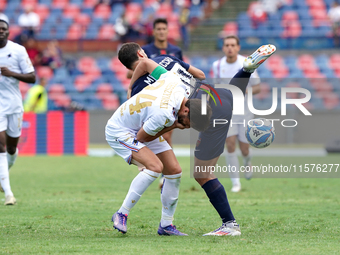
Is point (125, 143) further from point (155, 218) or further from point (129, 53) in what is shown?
point (155, 218)

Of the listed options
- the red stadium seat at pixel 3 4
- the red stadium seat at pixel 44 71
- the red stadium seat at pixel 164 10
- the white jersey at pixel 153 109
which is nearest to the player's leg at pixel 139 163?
the white jersey at pixel 153 109

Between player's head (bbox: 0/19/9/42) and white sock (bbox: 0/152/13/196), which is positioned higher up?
player's head (bbox: 0/19/9/42)

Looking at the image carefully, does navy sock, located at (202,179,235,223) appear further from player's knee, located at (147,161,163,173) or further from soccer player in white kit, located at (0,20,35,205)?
soccer player in white kit, located at (0,20,35,205)

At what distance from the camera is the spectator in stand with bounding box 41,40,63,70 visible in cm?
2295

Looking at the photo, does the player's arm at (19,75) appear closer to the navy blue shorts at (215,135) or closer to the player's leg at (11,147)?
the player's leg at (11,147)

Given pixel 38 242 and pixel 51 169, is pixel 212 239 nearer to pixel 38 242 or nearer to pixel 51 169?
pixel 38 242

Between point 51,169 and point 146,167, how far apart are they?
8.01 m

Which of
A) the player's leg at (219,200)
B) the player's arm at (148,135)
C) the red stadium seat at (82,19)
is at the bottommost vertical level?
the player's leg at (219,200)

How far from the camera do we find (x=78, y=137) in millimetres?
17438

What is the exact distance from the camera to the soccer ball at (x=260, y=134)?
600cm

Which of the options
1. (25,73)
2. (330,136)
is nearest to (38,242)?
(25,73)

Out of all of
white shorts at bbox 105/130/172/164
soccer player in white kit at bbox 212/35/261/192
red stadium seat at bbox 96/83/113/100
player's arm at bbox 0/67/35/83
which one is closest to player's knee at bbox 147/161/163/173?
white shorts at bbox 105/130/172/164

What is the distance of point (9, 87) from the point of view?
810 cm

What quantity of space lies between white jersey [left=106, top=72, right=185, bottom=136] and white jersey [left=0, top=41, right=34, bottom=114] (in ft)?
9.72
